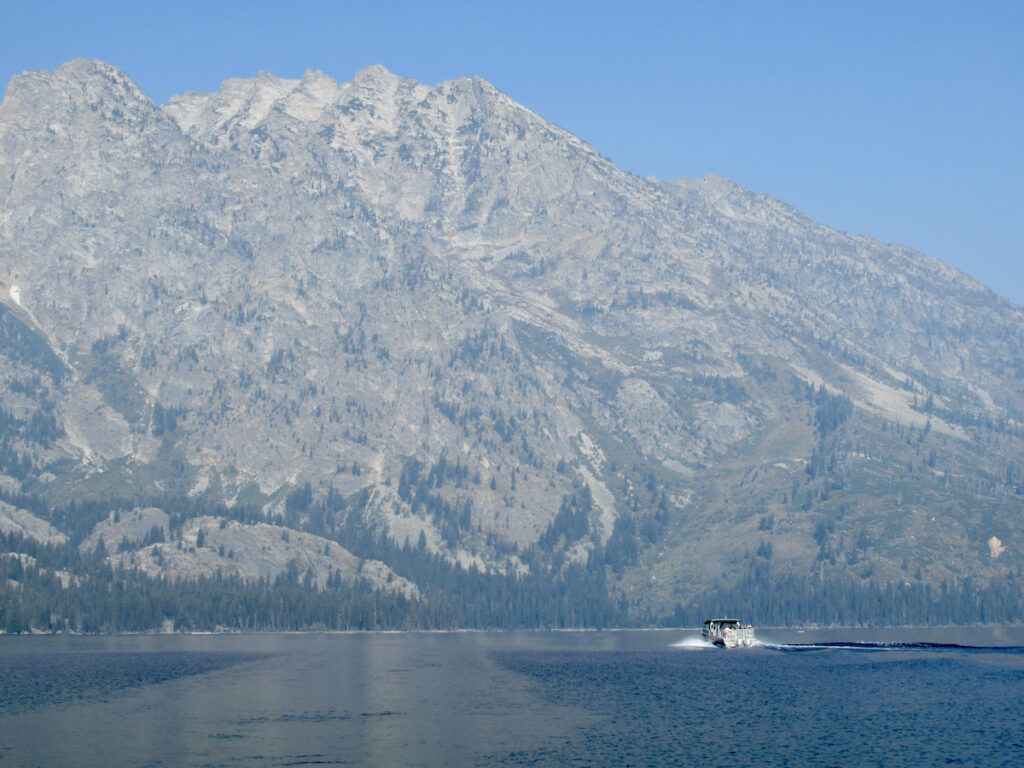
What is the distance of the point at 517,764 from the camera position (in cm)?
13988

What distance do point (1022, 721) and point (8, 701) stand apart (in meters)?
147

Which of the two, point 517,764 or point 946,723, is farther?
point 946,723

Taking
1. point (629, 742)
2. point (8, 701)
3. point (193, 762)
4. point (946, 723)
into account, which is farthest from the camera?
point (8, 701)

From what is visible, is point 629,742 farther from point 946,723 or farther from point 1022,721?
point 1022,721

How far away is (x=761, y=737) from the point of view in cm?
16412

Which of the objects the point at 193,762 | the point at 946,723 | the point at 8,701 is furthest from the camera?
the point at 8,701

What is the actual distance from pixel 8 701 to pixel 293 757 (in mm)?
69532

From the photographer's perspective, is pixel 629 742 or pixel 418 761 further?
pixel 629 742

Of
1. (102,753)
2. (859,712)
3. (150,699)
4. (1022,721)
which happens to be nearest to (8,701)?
(150,699)

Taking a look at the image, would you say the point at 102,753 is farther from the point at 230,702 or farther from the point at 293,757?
the point at 230,702

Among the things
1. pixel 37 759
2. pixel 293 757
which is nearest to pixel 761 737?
pixel 293 757

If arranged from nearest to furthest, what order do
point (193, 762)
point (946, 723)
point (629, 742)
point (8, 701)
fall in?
1. point (193, 762)
2. point (629, 742)
3. point (946, 723)
4. point (8, 701)

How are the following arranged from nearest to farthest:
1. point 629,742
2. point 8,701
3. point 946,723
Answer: point 629,742 → point 946,723 → point 8,701

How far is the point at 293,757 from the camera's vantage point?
142375 millimetres
